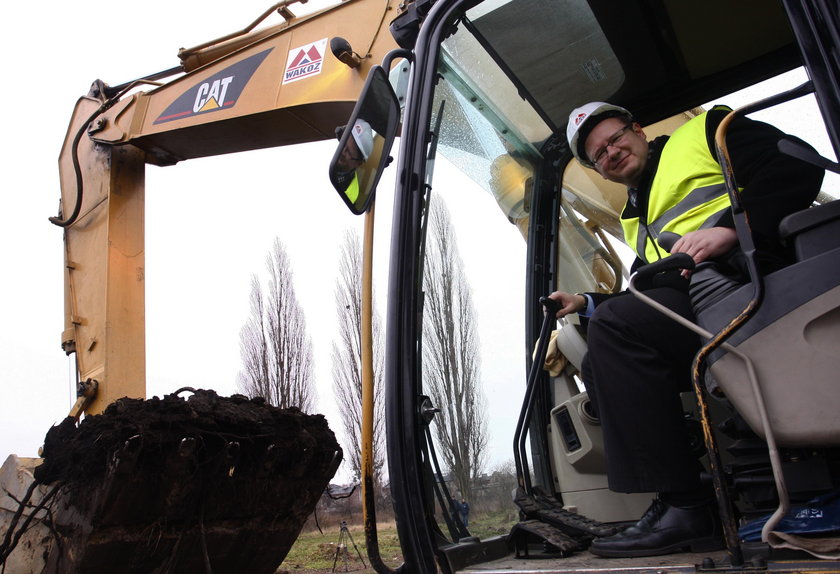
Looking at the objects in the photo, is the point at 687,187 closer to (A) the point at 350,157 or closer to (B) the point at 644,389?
(B) the point at 644,389

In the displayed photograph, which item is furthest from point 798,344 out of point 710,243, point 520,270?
point 520,270

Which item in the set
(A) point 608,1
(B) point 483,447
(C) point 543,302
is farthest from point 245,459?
(A) point 608,1

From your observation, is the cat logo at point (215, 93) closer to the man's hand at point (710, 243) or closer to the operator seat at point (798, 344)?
the man's hand at point (710, 243)

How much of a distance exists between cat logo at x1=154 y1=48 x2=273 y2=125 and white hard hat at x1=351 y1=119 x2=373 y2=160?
6.89 ft

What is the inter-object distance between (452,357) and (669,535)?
2.60 ft

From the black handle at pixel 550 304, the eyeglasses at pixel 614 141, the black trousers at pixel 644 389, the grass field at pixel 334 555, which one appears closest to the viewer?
the black trousers at pixel 644 389

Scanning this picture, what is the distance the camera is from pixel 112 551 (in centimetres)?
285

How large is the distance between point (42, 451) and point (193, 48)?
2.42 meters

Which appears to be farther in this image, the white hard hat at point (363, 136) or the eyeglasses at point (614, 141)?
the eyeglasses at point (614, 141)

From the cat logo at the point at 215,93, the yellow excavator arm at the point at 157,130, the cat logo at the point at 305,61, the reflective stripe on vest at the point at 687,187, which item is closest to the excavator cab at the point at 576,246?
the reflective stripe on vest at the point at 687,187

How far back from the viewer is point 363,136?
194 cm

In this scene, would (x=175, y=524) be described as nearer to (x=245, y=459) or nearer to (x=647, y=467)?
(x=245, y=459)

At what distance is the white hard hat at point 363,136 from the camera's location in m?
1.91

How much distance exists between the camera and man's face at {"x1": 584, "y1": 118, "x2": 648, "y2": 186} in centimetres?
219
